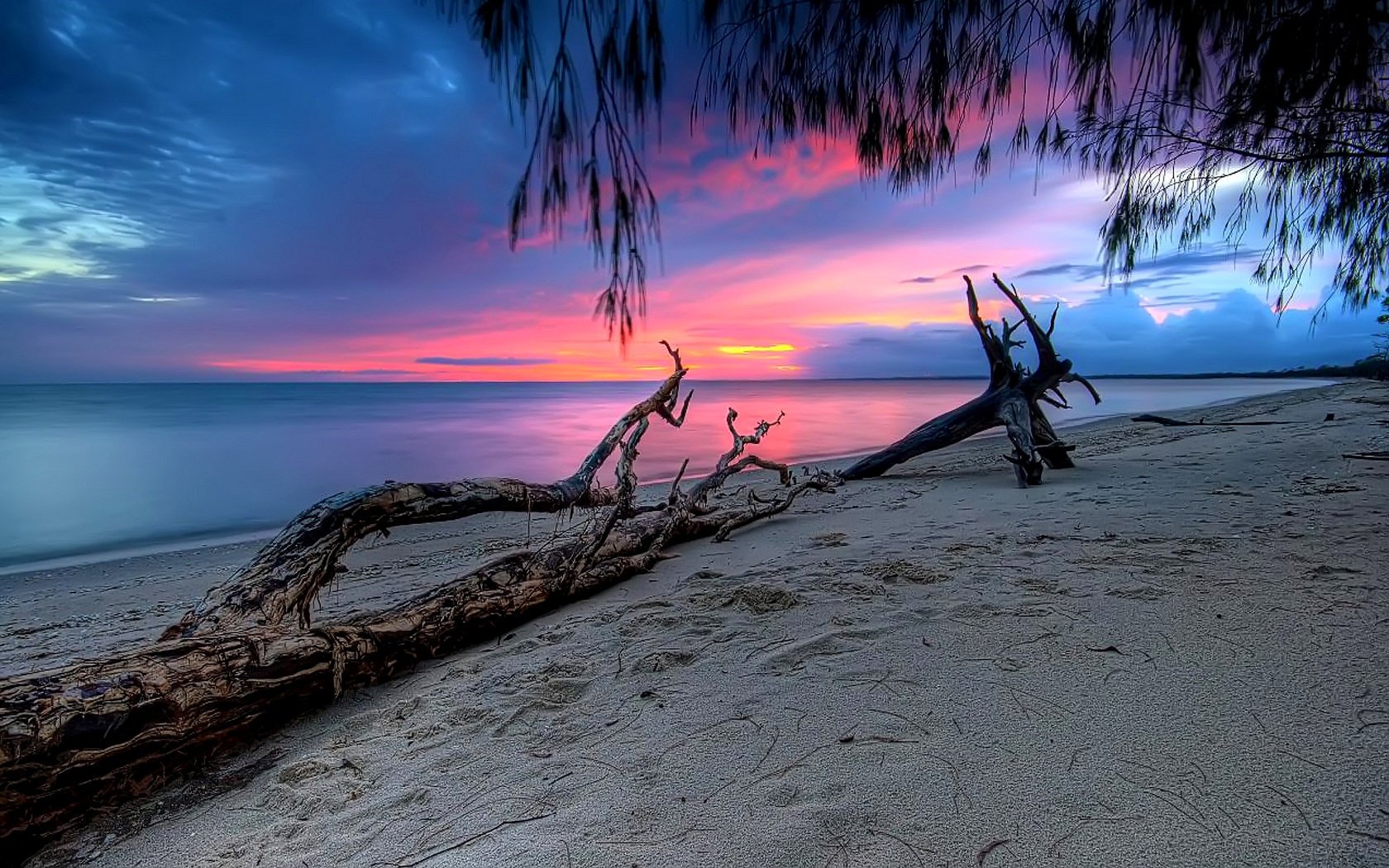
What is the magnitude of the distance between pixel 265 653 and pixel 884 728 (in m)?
2.30

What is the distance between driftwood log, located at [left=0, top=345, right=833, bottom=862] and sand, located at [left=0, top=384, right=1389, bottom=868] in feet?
0.40

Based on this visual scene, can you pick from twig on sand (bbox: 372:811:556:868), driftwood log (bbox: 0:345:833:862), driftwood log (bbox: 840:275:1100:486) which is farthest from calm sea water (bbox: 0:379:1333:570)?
twig on sand (bbox: 372:811:556:868)

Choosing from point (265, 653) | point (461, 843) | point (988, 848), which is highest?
point (265, 653)

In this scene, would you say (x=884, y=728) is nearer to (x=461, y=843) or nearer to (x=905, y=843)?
(x=905, y=843)

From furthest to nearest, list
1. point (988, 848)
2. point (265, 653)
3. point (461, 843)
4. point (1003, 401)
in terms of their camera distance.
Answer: point (1003, 401) < point (265, 653) < point (461, 843) < point (988, 848)

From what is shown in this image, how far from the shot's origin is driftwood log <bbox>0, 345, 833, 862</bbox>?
1849 mm

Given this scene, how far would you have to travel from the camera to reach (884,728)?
1.94 m

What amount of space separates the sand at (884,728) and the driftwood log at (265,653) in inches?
4.8

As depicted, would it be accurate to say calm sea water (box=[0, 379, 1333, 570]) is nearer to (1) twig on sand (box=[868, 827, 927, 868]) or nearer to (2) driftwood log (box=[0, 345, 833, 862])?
(2) driftwood log (box=[0, 345, 833, 862])

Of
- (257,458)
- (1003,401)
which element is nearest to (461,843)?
(1003,401)

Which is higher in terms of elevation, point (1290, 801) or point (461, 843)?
point (1290, 801)

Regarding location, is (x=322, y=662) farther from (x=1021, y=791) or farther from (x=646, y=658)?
(x=1021, y=791)

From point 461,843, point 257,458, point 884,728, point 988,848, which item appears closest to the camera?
point 988,848

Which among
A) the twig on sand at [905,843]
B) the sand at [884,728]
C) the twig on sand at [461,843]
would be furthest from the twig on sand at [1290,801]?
the twig on sand at [461,843]
